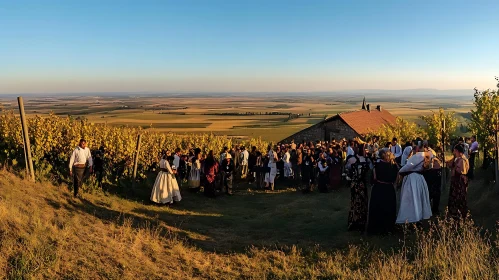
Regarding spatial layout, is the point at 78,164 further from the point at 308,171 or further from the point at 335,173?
the point at 335,173

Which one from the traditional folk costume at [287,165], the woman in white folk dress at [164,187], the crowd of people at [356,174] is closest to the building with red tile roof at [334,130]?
the crowd of people at [356,174]

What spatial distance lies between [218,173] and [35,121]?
6675 mm

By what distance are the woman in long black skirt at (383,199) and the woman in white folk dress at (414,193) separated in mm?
204

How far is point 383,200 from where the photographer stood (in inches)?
295

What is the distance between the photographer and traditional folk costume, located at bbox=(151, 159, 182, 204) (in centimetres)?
1116

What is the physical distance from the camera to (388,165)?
7.32m

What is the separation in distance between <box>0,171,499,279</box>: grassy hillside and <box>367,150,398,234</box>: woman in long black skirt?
0.98 ft

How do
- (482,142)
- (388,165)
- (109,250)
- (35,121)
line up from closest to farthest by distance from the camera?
(109,250), (388,165), (35,121), (482,142)

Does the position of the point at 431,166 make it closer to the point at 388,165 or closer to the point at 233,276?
the point at 388,165

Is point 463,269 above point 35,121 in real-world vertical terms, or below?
below

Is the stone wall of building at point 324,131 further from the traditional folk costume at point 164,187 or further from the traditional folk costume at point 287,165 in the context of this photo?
the traditional folk costume at point 164,187

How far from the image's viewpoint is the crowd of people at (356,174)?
743 centimetres

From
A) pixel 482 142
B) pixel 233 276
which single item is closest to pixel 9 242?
pixel 233 276

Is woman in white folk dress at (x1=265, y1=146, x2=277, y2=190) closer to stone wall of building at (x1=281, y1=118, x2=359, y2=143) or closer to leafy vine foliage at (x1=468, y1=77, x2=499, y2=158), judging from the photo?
leafy vine foliage at (x1=468, y1=77, x2=499, y2=158)
